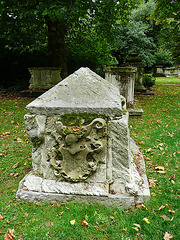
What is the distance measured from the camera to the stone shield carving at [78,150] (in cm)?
262

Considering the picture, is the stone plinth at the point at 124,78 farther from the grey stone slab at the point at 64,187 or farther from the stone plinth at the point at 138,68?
the grey stone slab at the point at 64,187

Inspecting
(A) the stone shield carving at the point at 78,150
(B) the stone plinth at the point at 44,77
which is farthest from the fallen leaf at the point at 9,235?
(B) the stone plinth at the point at 44,77

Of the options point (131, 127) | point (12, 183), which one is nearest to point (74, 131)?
point (12, 183)

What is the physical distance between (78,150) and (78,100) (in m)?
0.66

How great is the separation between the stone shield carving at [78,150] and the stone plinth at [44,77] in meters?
7.82

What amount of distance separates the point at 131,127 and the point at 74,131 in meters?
3.84

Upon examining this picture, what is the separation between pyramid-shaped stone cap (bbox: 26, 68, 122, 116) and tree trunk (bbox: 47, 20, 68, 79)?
7.31m

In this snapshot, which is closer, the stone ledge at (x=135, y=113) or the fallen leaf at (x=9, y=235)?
the fallen leaf at (x=9, y=235)

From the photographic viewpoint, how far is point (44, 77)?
10.1 m

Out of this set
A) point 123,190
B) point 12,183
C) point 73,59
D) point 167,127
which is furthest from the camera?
point 73,59

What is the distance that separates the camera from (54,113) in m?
2.71

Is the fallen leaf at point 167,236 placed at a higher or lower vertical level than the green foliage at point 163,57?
lower

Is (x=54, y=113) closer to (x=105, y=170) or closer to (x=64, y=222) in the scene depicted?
(x=105, y=170)

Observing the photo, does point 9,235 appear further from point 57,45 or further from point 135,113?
point 57,45
